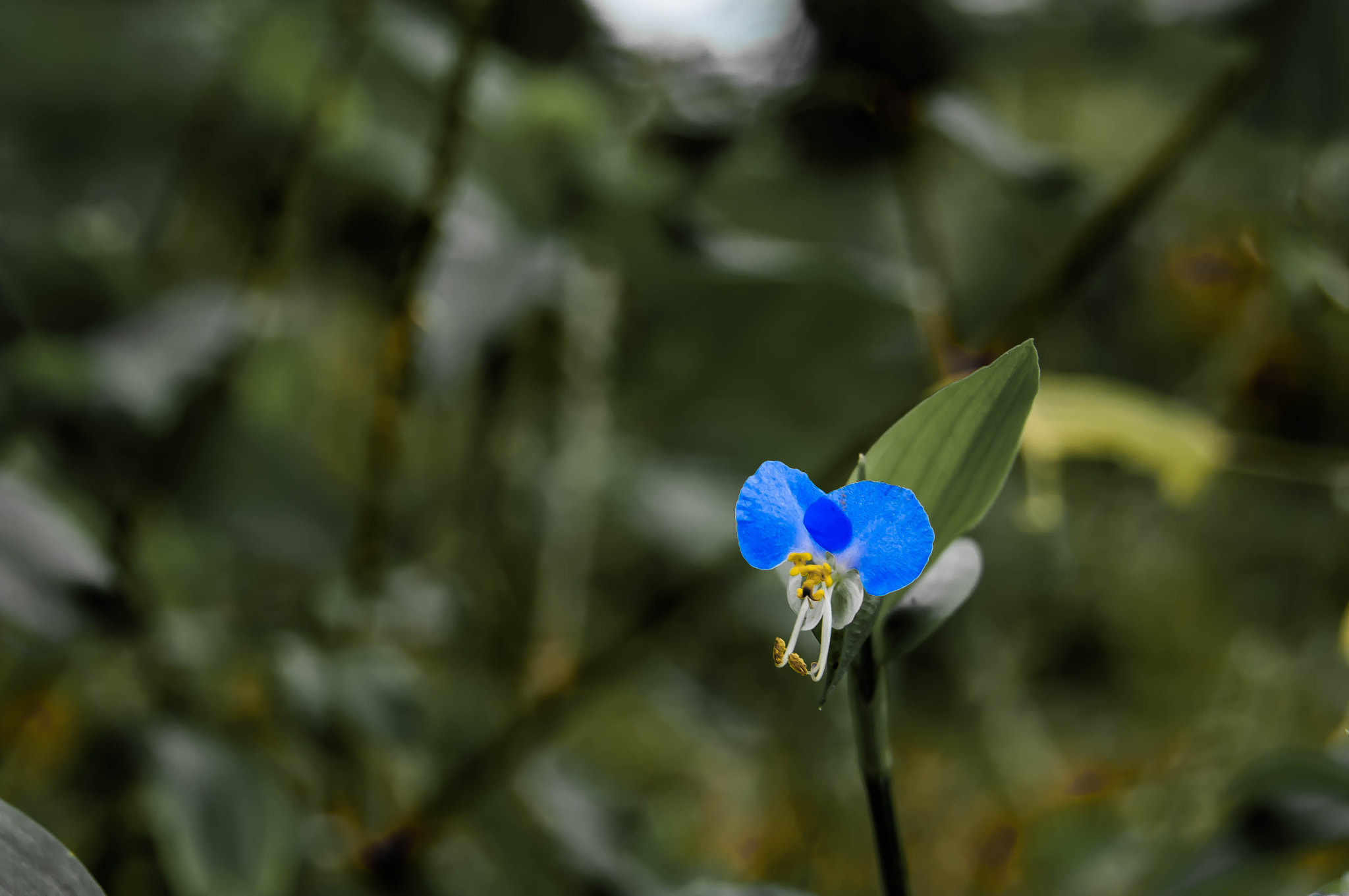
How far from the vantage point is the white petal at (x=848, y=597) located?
191 mm

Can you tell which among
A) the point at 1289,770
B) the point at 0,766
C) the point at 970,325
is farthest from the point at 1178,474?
the point at 0,766

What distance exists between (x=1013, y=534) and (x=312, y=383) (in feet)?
2.74

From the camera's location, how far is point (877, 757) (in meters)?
0.21

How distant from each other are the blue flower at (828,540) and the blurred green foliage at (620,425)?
12 centimetres

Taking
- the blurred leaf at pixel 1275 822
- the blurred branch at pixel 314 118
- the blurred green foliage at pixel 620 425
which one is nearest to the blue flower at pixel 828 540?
the blurred green foliage at pixel 620 425

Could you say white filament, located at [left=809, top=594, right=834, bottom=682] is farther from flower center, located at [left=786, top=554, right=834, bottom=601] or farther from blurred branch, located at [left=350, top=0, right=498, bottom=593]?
blurred branch, located at [left=350, top=0, right=498, bottom=593]

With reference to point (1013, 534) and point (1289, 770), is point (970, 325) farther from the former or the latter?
point (1289, 770)

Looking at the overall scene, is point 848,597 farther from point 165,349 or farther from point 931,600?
point 165,349

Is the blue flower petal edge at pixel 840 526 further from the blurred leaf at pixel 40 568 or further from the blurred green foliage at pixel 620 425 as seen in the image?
the blurred leaf at pixel 40 568

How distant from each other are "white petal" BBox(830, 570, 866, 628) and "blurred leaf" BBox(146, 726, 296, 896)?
392 mm

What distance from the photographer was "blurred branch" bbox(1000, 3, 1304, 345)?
54 cm

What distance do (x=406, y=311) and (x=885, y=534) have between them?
0.42 metres

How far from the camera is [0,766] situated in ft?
2.11

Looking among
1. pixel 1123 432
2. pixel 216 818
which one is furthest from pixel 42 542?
pixel 1123 432
